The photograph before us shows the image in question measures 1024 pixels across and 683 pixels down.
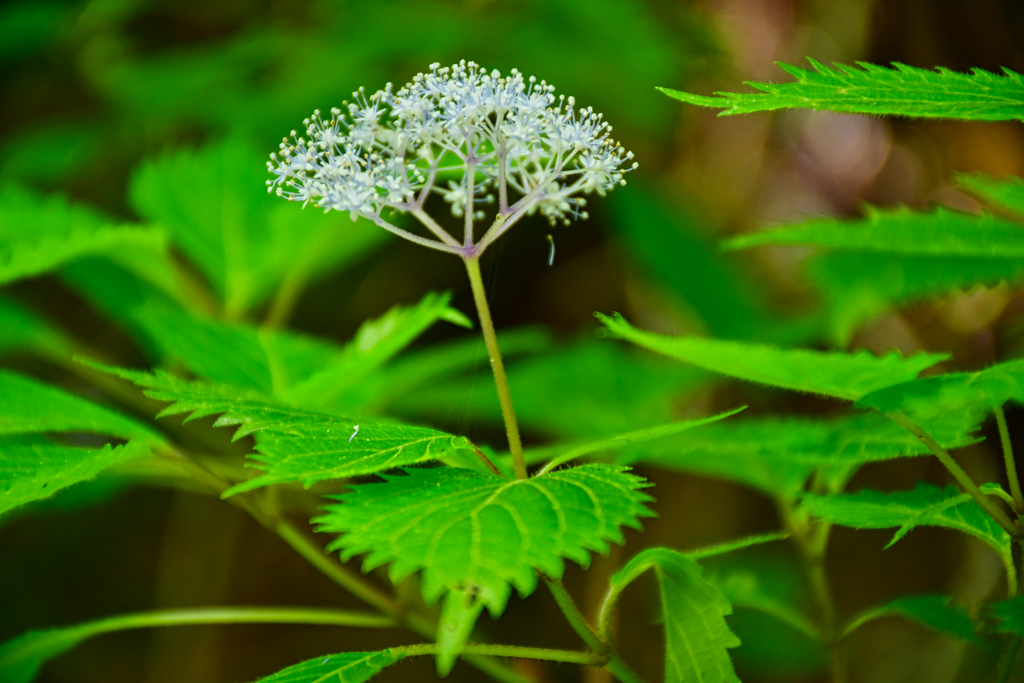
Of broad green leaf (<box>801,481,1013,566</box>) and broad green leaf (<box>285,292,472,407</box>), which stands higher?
broad green leaf (<box>285,292,472,407</box>)

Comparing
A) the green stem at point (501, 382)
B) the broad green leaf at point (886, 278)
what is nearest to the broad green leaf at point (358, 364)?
the green stem at point (501, 382)

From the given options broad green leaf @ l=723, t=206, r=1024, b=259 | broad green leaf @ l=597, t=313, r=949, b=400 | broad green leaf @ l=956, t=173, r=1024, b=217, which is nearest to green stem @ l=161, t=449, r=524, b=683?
broad green leaf @ l=597, t=313, r=949, b=400

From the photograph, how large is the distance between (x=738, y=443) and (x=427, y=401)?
62 centimetres

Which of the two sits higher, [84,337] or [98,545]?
[84,337]

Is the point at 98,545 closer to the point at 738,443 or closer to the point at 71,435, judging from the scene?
the point at 71,435

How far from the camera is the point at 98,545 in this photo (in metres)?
1.85

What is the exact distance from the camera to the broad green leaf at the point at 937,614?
1.82ft

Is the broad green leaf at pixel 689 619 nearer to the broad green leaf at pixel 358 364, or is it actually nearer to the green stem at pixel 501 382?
the green stem at pixel 501 382

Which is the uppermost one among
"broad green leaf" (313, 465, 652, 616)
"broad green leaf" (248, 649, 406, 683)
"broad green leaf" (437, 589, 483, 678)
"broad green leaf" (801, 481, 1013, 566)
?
"broad green leaf" (801, 481, 1013, 566)

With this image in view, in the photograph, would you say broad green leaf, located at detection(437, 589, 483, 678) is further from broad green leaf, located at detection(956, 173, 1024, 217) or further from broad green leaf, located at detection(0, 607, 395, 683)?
broad green leaf, located at detection(956, 173, 1024, 217)

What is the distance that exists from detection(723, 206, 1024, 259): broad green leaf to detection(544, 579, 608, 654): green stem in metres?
0.40

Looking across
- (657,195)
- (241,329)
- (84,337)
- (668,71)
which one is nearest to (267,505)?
(241,329)

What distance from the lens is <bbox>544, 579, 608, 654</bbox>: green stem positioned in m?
0.47

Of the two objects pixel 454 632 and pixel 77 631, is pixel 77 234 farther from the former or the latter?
pixel 454 632
